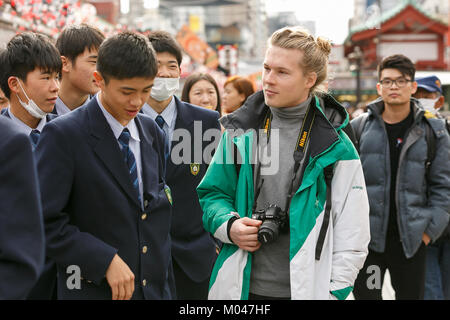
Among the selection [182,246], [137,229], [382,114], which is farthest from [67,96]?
[382,114]

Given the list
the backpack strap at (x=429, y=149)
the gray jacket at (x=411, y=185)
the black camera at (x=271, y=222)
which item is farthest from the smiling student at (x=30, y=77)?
the backpack strap at (x=429, y=149)

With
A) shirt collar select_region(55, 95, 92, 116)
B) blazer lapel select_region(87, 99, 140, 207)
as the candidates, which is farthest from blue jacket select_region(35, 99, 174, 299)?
shirt collar select_region(55, 95, 92, 116)

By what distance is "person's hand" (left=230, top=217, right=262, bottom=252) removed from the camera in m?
2.58

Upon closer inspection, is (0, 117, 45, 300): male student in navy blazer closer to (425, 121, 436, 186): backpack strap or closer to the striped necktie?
the striped necktie

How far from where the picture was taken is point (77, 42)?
3.59 m

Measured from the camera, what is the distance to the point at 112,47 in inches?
97.3

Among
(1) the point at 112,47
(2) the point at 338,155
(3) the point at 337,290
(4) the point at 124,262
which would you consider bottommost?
(3) the point at 337,290

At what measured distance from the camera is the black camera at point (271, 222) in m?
2.53

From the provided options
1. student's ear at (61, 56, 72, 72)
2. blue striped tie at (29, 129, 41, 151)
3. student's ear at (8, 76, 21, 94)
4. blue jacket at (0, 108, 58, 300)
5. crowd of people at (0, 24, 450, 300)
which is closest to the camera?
crowd of people at (0, 24, 450, 300)

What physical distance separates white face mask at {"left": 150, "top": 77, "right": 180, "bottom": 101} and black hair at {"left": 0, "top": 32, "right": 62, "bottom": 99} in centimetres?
78

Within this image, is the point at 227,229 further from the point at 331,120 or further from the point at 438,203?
the point at 438,203

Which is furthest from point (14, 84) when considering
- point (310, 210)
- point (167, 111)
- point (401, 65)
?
point (401, 65)

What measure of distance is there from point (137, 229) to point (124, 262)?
162 millimetres

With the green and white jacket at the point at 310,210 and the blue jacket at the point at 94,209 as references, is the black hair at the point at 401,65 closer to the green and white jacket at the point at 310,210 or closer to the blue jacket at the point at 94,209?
the green and white jacket at the point at 310,210
